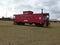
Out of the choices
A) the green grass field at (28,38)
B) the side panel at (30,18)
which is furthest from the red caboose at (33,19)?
the green grass field at (28,38)

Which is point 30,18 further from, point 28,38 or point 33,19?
point 28,38

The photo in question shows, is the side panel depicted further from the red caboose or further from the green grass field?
the green grass field

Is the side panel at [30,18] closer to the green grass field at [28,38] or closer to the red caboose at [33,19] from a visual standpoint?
the red caboose at [33,19]

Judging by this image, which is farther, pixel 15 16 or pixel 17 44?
pixel 15 16

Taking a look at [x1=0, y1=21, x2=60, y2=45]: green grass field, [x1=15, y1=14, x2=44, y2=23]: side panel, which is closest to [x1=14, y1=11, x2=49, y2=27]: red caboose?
[x1=15, y1=14, x2=44, y2=23]: side panel

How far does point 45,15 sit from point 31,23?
3.46m

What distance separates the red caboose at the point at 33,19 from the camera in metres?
32.8

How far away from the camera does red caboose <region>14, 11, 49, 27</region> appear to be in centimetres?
3278

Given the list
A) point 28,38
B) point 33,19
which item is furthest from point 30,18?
point 28,38

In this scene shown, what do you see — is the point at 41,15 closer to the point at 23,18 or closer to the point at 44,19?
the point at 44,19

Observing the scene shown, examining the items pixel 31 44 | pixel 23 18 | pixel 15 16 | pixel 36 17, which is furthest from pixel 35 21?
pixel 31 44

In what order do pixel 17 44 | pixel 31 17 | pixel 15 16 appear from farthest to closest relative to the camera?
pixel 15 16, pixel 31 17, pixel 17 44

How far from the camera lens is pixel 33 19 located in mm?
34562

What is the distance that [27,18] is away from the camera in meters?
35.7
